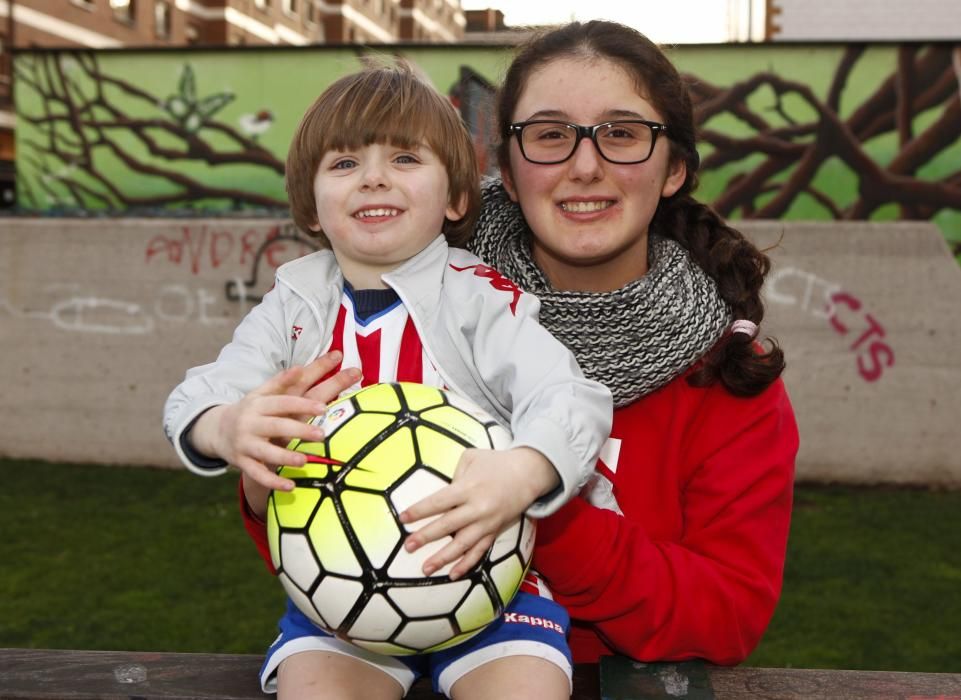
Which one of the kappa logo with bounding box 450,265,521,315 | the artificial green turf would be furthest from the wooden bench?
the artificial green turf

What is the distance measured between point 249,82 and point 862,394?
7826 mm

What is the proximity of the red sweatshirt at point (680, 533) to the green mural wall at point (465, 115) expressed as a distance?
693 cm

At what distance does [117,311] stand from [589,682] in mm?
8071

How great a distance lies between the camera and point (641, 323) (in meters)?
2.30

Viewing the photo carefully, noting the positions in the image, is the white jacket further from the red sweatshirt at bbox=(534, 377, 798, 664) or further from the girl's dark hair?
the girl's dark hair

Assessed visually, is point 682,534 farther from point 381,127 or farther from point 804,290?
point 804,290

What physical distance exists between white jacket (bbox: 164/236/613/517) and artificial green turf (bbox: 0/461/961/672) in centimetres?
369

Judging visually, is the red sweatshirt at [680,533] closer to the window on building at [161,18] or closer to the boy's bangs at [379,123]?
the boy's bangs at [379,123]

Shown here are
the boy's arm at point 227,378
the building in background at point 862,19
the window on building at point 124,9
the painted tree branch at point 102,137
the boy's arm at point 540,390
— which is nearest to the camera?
the boy's arm at point 540,390

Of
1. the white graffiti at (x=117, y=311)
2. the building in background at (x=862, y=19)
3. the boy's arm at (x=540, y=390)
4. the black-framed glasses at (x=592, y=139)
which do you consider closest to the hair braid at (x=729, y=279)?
the black-framed glasses at (x=592, y=139)

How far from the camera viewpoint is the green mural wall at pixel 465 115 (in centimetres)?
1016

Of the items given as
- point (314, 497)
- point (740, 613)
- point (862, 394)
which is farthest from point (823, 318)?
point (314, 497)

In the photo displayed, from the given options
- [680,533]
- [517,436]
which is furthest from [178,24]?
[517,436]

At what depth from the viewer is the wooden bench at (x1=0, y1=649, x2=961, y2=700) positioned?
212 centimetres
